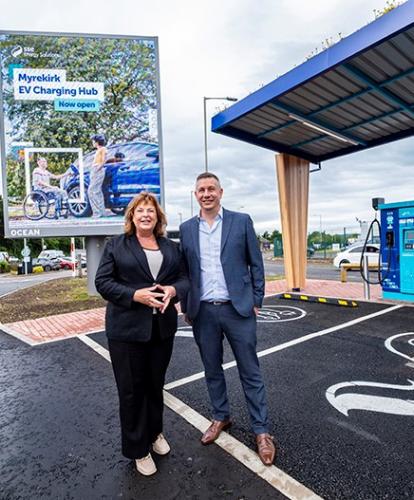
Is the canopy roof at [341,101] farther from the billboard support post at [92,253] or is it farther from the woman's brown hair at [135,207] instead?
the billboard support post at [92,253]

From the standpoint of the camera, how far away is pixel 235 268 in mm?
2645

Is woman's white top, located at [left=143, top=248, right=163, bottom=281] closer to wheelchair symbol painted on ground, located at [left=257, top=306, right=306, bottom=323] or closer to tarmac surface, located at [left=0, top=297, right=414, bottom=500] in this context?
tarmac surface, located at [left=0, top=297, right=414, bottom=500]

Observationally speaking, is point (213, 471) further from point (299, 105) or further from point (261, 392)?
point (299, 105)

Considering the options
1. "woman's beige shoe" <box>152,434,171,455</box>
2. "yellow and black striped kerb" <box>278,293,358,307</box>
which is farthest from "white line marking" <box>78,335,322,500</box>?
"yellow and black striped kerb" <box>278,293,358,307</box>

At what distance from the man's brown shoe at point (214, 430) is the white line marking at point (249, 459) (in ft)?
0.13

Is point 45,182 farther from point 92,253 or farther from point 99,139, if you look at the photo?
point 92,253

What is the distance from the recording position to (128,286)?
238 cm

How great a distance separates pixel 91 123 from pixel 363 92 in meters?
7.47

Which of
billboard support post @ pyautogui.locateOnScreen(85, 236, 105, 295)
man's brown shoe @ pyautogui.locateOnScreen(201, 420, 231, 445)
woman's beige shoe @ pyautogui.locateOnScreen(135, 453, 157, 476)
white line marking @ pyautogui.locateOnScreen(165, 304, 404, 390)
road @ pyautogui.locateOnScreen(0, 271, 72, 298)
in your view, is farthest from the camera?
road @ pyautogui.locateOnScreen(0, 271, 72, 298)

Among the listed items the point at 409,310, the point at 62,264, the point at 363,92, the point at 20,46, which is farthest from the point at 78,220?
the point at 62,264

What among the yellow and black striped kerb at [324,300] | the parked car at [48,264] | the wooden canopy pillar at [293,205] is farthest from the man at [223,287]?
the parked car at [48,264]

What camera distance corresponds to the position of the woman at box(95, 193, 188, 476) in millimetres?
2348

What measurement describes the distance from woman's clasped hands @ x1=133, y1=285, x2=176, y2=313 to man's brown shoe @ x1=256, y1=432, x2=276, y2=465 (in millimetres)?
1184

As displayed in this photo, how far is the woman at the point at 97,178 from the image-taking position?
10633 millimetres
